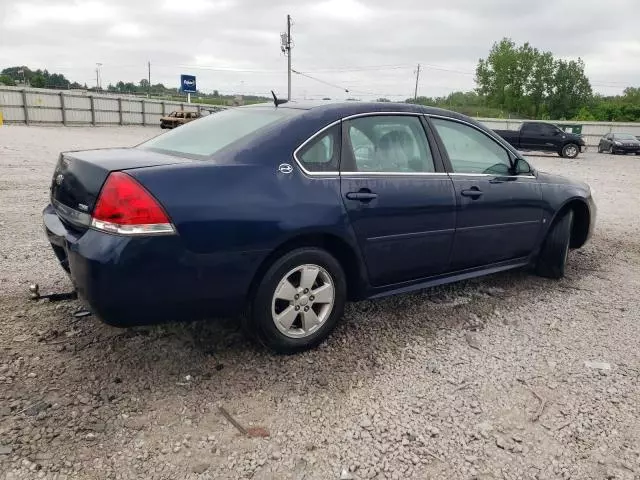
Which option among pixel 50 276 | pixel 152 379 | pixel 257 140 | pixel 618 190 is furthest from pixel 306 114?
pixel 618 190

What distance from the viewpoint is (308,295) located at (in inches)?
122

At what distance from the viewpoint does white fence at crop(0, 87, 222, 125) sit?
111 feet

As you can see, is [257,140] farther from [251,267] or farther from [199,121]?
[199,121]

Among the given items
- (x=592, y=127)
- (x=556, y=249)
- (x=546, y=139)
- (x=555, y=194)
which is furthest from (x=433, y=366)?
(x=592, y=127)

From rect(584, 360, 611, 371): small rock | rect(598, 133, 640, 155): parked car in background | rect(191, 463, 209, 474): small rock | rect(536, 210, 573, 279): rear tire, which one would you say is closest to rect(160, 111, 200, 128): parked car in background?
rect(598, 133, 640, 155): parked car in background

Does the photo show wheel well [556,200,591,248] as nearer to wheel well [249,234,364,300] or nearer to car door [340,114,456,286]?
car door [340,114,456,286]

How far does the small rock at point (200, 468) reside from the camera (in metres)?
2.17

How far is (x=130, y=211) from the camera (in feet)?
8.25

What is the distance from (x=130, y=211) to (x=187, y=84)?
170 ft

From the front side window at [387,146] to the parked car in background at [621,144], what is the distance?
3108cm

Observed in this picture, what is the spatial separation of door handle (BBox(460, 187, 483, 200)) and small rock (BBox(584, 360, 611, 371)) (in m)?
1.36

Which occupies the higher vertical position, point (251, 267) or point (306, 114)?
point (306, 114)

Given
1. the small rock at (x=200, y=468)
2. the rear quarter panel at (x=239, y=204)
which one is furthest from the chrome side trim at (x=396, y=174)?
the small rock at (x=200, y=468)

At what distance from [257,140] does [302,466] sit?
176cm
